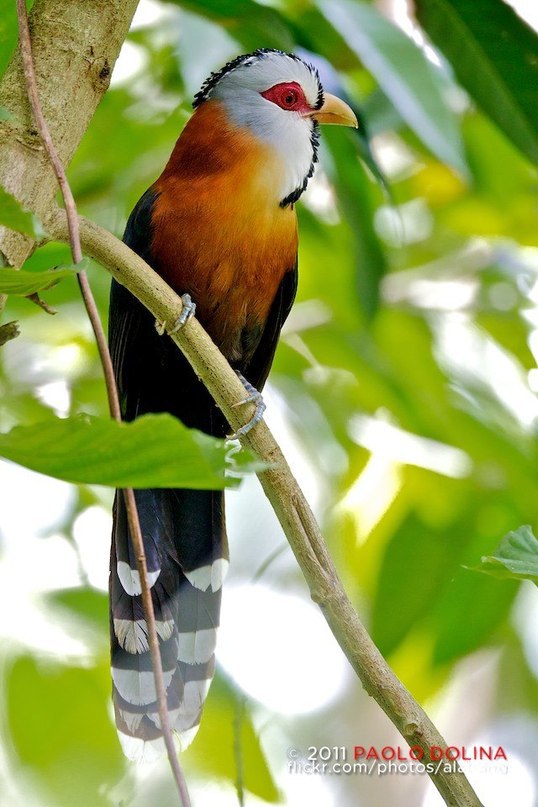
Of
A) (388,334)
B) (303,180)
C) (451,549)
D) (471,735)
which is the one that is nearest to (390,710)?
(451,549)

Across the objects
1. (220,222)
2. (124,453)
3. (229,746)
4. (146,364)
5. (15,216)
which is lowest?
(229,746)

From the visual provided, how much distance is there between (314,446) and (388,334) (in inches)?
18.4

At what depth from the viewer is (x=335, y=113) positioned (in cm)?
235

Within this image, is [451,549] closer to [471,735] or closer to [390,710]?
[390,710]

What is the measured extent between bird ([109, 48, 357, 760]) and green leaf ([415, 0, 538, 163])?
0.96ft

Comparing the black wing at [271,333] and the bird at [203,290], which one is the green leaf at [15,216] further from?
the black wing at [271,333]

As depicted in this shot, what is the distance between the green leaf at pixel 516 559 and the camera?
113 cm

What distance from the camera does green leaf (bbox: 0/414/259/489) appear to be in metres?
0.87

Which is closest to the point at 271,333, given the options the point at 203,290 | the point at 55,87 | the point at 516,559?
the point at 203,290

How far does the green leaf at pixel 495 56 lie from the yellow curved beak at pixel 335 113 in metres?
0.27

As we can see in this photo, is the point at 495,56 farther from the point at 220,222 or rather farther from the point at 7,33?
the point at 7,33

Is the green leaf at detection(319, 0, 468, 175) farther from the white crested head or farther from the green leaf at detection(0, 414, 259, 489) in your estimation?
the green leaf at detection(0, 414, 259, 489)

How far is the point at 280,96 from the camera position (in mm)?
2463

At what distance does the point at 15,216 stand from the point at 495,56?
1.47 meters
